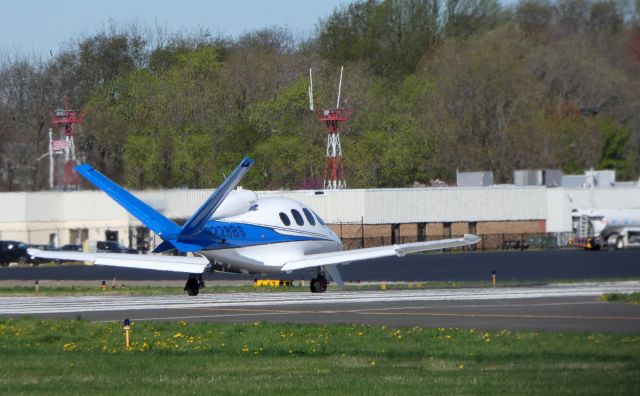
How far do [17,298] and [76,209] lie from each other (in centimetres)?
1021

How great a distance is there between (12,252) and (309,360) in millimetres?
55834

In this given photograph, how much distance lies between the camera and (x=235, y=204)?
128 feet

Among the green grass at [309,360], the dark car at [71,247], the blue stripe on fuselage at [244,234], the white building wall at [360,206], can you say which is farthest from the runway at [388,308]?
the dark car at [71,247]

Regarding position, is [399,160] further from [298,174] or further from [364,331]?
[364,331]

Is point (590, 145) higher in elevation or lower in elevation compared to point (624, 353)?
higher

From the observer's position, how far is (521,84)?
393 ft

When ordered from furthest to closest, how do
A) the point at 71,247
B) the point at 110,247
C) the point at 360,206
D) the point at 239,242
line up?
the point at 360,206, the point at 71,247, the point at 110,247, the point at 239,242

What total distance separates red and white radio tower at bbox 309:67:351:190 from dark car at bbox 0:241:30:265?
900 inches

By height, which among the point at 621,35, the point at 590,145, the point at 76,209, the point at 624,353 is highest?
the point at 621,35

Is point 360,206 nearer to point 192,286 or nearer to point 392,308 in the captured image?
point 192,286

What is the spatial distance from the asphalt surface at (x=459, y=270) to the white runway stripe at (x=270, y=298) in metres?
14.3

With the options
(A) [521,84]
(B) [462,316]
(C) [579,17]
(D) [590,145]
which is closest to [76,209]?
(B) [462,316]

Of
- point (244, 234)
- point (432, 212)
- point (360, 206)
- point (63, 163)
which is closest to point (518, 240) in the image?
point (432, 212)

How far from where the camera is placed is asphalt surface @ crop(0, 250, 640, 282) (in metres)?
61.9
